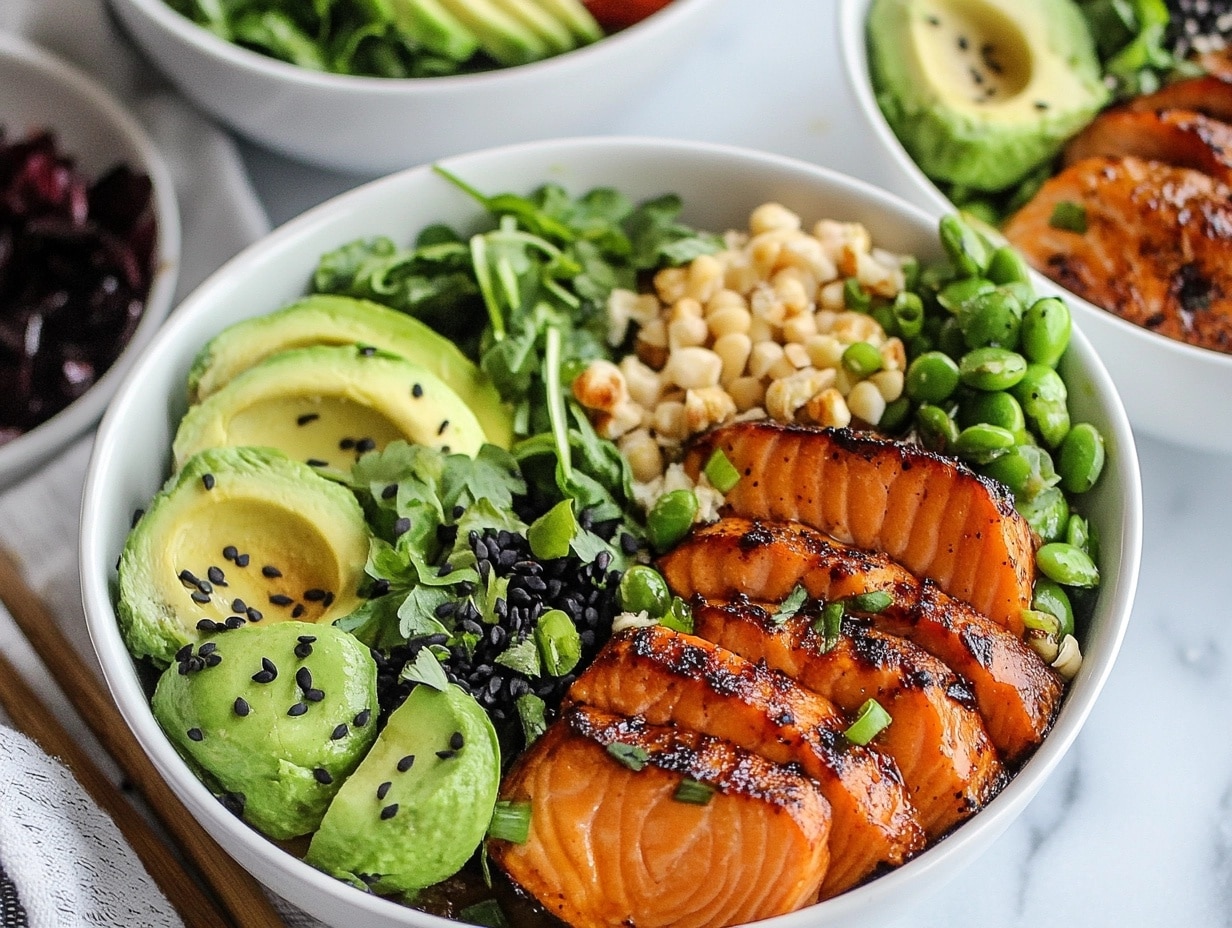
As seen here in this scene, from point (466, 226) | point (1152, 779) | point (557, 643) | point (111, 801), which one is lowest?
point (1152, 779)

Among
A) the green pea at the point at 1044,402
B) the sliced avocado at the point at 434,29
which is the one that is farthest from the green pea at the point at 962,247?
the sliced avocado at the point at 434,29

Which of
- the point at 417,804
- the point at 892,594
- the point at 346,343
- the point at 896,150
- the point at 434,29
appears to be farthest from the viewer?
the point at 434,29

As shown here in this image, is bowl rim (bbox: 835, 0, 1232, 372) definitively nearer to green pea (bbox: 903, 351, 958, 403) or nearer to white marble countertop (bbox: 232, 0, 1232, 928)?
white marble countertop (bbox: 232, 0, 1232, 928)

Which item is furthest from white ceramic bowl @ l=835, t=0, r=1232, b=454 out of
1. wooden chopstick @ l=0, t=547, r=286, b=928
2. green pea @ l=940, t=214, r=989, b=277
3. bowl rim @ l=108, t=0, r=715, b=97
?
wooden chopstick @ l=0, t=547, r=286, b=928

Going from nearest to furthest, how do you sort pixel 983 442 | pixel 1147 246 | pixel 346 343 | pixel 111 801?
pixel 983 442 → pixel 111 801 → pixel 346 343 → pixel 1147 246

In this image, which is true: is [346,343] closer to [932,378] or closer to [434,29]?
[434,29]

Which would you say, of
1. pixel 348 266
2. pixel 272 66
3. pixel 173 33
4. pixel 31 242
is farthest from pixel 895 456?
pixel 31 242

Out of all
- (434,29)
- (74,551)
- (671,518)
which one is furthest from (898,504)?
(74,551)

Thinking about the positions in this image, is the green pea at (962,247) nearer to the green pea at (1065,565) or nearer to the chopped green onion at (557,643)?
the green pea at (1065,565)
